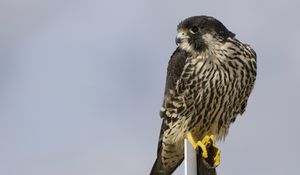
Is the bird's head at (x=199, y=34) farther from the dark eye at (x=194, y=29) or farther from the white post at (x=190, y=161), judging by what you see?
the white post at (x=190, y=161)

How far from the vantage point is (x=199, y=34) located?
9.30 meters

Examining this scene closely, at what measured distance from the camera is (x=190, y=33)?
9.28 m

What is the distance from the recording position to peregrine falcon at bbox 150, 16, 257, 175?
8836mm

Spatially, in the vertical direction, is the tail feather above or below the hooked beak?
below

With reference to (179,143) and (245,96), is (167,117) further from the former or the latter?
(245,96)

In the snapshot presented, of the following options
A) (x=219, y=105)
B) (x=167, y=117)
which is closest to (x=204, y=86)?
(x=219, y=105)

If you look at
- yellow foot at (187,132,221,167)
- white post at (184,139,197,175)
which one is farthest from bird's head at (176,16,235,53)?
white post at (184,139,197,175)

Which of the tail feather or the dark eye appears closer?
the dark eye

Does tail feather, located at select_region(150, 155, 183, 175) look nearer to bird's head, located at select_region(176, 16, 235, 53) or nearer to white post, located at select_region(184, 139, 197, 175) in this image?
bird's head, located at select_region(176, 16, 235, 53)

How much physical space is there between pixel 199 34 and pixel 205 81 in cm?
79

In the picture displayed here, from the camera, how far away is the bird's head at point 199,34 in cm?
919

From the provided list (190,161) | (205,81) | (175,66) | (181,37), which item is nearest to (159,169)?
(175,66)

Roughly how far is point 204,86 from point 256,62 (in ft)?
2.75

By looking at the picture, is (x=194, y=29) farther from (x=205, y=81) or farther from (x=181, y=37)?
(x=205, y=81)
